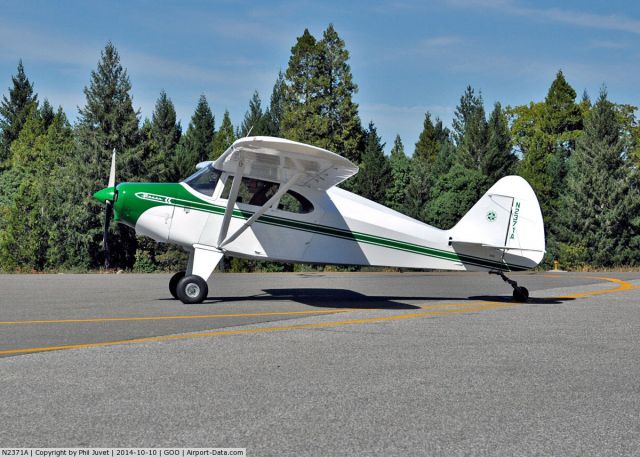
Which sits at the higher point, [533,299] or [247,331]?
[533,299]

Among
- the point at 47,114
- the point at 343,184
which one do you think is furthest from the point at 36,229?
the point at 47,114

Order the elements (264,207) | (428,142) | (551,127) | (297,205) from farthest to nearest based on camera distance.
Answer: (428,142)
(551,127)
(297,205)
(264,207)

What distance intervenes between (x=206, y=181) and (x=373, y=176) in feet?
150

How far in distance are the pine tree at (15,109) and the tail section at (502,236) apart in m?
84.2

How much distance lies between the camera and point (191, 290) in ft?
44.9

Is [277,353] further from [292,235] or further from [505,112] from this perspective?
[505,112]

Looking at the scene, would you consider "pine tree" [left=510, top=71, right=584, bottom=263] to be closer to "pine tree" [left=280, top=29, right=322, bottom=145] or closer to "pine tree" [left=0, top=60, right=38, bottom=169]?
"pine tree" [left=280, top=29, right=322, bottom=145]


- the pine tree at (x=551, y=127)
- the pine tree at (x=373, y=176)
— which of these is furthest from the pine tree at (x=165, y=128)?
the pine tree at (x=551, y=127)

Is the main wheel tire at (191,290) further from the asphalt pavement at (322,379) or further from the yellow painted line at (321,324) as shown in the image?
the yellow painted line at (321,324)

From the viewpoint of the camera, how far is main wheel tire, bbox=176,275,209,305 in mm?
13594

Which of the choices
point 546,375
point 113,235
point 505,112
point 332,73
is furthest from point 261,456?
point 505,112

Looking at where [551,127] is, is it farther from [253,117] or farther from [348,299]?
[348,299]

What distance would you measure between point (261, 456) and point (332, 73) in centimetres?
6408

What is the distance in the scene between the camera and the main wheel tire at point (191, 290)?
13.6 m
